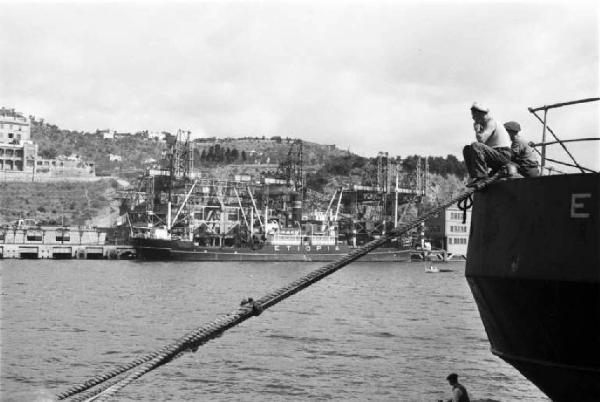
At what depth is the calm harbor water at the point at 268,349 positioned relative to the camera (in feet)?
81.8

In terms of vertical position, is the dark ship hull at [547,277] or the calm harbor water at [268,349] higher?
the dark ship hull at [547,277]

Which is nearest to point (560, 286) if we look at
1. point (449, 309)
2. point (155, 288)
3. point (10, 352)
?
point (10, 352)

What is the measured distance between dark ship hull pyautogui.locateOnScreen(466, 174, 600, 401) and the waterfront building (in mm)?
168525

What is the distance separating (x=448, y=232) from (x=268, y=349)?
152800 mm

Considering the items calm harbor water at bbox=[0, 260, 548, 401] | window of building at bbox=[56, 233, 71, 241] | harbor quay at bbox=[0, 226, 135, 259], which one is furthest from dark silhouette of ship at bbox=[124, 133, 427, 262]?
calm harbor water at bbox=[0, 260, 548, 401]

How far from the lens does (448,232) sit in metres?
183

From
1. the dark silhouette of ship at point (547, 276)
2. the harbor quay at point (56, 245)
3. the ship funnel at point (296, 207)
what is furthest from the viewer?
the ship funnel at point (296, 207)

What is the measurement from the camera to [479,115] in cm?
1390

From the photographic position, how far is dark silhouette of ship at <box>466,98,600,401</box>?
11.5m

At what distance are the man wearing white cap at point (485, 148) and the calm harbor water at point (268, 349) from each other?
1147 centimetres

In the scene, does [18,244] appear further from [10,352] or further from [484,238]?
[484,238]

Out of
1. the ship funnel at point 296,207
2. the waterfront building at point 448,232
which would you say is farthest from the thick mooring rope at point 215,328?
the waterfront building at point 448,232

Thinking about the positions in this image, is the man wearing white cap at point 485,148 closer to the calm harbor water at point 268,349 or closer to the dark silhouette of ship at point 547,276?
the dark silhouette of ship at point 547,276

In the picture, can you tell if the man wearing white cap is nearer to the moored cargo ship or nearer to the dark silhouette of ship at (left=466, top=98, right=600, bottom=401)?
the dark silhouette of ship at (left=466, top=98, right=600, bottom=401)
